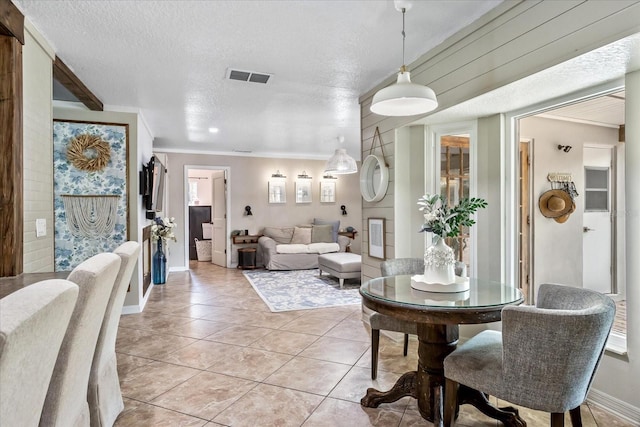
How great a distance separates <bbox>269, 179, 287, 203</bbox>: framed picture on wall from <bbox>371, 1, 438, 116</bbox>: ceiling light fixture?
614cm

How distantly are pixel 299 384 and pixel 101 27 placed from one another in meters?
2.79

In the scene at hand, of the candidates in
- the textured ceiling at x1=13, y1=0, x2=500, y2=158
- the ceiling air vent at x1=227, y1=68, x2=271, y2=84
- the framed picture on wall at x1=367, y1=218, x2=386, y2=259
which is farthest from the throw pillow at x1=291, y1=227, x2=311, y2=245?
the ceiling air vent at x1=227, y1=68, x2=271, y2=84

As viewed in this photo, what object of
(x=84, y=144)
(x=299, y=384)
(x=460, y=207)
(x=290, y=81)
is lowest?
(x=299, y=384)

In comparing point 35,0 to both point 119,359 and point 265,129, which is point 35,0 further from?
point 265,129

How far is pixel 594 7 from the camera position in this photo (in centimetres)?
173

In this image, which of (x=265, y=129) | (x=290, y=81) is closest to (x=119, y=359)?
(x=290, y=81)

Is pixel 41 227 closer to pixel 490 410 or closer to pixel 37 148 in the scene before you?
pixel 37 148

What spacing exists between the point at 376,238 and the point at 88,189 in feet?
10.2

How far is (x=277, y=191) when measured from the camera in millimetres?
8406

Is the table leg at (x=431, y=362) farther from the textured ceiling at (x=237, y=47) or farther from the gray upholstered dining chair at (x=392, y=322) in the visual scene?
the textured ceiling at (x=237, y=47)

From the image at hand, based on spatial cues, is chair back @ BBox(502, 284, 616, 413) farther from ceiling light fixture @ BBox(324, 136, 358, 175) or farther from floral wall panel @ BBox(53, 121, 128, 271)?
floral wall panel @ BBox(53, 121, 128, 271)

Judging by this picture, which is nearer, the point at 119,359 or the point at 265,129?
the point at 119,359

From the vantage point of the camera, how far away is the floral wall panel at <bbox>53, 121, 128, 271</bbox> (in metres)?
3.93

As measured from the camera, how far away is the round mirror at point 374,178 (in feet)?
11.7
